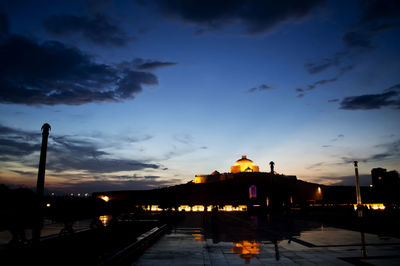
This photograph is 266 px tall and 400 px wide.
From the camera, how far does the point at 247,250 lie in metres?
10.8

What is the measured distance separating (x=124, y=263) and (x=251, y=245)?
5665mm

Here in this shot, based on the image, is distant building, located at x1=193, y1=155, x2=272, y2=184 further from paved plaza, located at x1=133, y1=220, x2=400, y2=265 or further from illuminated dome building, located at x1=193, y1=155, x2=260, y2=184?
paved plaza, located at x1=133, y1=220, x2=400, y2=265

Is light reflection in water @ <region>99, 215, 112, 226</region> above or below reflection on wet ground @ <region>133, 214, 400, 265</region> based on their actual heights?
below

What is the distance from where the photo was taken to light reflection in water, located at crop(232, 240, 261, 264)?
9.65 m

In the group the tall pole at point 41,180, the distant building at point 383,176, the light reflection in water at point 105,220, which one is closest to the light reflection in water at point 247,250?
the tall pole at point 41,180

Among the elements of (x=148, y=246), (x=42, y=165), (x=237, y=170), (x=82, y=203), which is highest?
(x=237, y=170)

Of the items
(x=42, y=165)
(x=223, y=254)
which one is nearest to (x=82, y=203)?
(x=42, y=165)

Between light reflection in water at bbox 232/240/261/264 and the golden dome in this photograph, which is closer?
light reflection in water at bbox 232/240/261/264

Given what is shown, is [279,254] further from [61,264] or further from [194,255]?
[61,264]

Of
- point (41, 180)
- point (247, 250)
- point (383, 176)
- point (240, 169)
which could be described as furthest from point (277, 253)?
point (383, 176)

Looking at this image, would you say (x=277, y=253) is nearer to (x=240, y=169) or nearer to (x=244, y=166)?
(x=244, y=166)

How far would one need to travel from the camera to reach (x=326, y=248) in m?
11.0

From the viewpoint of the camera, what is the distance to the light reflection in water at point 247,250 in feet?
31.7

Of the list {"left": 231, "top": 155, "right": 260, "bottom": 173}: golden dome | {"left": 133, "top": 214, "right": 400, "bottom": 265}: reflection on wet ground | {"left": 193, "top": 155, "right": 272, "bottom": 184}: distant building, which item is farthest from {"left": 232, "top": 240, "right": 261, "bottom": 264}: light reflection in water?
{"left": 231, "top": 155, "right": 260, "bottom": 173}: golden dome
